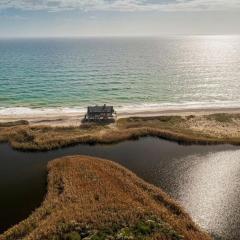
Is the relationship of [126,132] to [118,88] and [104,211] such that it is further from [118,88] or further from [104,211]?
[118,88]

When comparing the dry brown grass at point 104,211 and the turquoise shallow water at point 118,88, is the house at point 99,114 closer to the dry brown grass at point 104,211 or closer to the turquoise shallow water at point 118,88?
the turquoise shallow water at point 118,88

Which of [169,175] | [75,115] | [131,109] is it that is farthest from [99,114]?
[169,175]

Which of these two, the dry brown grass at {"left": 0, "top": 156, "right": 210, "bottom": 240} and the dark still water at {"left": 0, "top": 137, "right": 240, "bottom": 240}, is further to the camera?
the dark still water at {"left": 0, "top": 137, "right": 240, "bottom": 240}

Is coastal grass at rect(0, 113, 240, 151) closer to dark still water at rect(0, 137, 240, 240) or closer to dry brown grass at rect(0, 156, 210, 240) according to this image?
dark still water at rect(0, 137, 240, 240)

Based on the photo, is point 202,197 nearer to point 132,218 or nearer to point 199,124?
point 132,218

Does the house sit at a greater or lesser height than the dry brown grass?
greater

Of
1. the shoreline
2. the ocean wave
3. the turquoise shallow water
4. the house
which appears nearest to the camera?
the house

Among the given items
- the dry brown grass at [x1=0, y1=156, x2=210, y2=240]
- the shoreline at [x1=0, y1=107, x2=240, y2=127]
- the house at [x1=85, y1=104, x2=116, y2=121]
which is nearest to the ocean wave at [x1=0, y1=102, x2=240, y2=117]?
the shoreline at [x1=0, y1=107, x2=240, y2=127]
